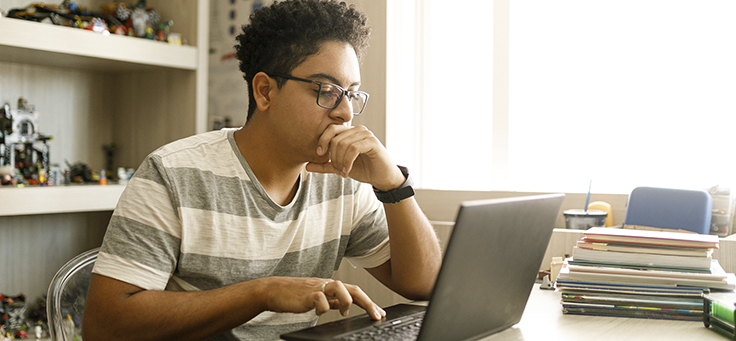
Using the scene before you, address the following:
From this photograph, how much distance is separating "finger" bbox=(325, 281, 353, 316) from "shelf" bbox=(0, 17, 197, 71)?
1.66m

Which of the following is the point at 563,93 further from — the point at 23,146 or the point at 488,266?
the point at 23,146

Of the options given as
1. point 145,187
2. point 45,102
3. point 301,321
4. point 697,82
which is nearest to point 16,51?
point 45,102

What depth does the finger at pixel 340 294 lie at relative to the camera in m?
0.92

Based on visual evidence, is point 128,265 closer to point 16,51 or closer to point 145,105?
point 16,51

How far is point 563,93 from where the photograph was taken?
211 cm

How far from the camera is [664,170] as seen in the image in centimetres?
194

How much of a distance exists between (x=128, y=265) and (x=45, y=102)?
6.05 feet

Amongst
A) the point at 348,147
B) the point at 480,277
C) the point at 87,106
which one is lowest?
the point at 480,277

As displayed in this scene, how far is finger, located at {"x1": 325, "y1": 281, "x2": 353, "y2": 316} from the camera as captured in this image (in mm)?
918

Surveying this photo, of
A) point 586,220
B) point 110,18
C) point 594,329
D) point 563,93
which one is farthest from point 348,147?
point 110,18

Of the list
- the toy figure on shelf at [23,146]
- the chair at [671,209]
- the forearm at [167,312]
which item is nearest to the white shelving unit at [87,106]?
the toy figure on shelf at [23,146]

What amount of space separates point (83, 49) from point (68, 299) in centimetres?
131

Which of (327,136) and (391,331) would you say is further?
(327,136)

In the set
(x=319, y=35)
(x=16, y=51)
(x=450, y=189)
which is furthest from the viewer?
(x=450, y=189)
